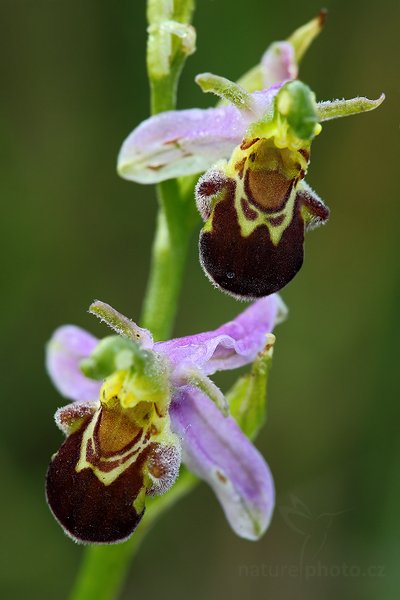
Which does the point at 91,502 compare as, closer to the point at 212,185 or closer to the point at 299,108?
the point at 212,185

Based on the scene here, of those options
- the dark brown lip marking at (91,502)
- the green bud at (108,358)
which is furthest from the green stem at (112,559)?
the green bud at (108,358)

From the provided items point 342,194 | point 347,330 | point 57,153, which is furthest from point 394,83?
point 57,153

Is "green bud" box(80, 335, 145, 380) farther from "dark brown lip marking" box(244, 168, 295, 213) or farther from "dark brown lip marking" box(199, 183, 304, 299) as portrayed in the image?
"dark brown lip marking" box(244, 168, 295, 213)

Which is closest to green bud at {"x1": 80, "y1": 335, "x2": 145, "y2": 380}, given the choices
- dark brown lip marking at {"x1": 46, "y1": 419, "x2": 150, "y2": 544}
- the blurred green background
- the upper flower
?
the upper flower

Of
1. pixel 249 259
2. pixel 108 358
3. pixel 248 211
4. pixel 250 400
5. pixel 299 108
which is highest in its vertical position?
pixel 299 108

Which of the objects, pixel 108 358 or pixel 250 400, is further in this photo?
pixel 250 400

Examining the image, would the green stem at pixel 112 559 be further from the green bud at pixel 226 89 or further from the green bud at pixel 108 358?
the green bud at pixel 226 89

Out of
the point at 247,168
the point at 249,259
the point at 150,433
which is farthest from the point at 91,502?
the point at 247,168

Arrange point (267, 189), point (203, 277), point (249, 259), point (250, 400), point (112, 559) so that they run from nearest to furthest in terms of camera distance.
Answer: point (249, 259) < point (267, 189) < point (250, 400) < point (112, 559) < point (203, 277)
